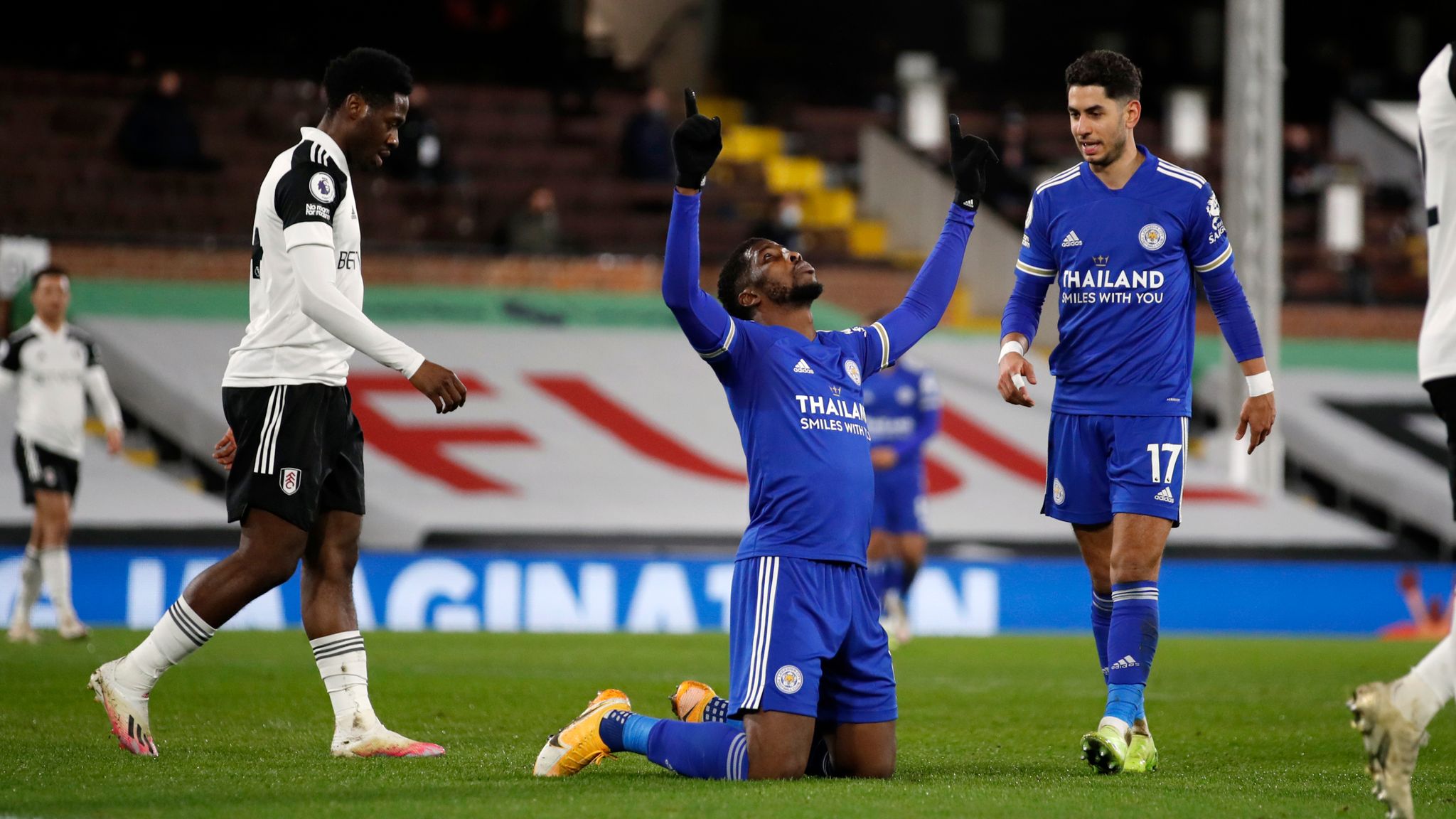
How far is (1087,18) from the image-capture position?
28.3m

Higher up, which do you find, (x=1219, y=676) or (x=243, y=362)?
(x=243, y=362)

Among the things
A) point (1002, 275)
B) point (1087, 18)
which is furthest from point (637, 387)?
point (1087, 18)

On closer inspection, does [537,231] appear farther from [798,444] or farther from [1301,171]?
[798,444]

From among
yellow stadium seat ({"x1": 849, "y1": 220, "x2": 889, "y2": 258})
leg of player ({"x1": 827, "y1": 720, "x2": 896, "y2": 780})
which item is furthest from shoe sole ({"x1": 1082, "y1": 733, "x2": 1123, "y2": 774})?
yellow stadium seat ({"x1": 849, "y1": 220, "x2": 889, "y2": 258})

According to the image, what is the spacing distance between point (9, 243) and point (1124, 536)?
1303cm

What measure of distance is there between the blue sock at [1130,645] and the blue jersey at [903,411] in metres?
6.28

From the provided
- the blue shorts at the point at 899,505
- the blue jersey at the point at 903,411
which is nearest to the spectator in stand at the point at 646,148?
the blue jersey at the point at 903,411

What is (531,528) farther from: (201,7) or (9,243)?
(201,7)

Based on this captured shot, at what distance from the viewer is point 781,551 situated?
4887mm

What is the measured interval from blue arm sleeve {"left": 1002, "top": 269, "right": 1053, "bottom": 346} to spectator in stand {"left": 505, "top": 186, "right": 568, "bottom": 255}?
40.9ft

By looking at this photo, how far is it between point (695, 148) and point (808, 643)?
4.49ft

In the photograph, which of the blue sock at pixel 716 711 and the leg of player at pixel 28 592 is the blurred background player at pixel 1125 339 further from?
the leg of player at pixel 28 592

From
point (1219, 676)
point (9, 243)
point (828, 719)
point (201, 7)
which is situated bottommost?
point (1219, 676)

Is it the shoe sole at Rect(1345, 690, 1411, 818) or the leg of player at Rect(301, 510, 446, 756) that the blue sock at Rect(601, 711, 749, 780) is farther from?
the shoe sole at Rect(1345, 690, 1411, 818)
